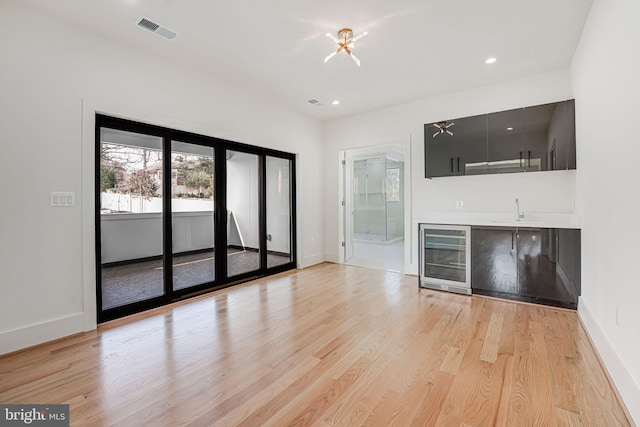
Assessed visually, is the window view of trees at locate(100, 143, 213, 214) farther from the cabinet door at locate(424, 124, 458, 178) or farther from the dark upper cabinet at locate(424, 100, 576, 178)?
the dark upper cabinet at locate(424, 100, 576, 178)

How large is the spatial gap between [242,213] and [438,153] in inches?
122

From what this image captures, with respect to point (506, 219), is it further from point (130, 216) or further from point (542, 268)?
point (130, 216)

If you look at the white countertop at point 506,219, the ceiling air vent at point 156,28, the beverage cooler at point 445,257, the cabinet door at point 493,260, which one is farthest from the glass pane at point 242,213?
the cabinet door at point 493,260

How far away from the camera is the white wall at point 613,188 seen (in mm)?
1649

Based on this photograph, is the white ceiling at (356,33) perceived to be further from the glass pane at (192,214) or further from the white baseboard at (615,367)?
the white baseboard at (615,367)

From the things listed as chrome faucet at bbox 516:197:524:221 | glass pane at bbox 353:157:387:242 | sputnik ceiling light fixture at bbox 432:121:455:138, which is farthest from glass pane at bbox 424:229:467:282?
glass pane at bbox 353:157:387:242

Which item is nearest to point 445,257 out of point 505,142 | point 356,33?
point 505,142

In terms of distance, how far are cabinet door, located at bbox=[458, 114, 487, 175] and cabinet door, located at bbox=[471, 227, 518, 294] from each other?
0.90 m

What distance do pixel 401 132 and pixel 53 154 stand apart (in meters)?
4.49

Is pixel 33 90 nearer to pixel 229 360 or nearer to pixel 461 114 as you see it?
pixel 229 360

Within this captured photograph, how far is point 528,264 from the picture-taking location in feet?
10.9

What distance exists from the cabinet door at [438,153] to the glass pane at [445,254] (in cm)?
93

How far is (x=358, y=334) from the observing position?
8.53 feet

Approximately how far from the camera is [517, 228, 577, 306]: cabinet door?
312 cm
